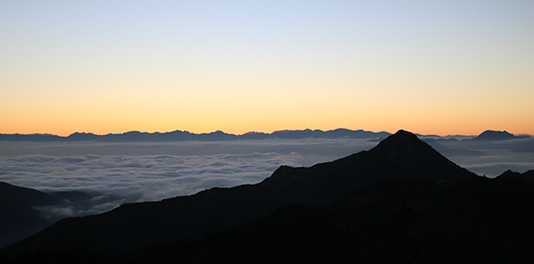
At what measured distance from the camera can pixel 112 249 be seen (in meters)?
155

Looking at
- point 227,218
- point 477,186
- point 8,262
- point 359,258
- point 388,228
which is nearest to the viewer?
point 8,262

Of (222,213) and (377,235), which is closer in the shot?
(377,235)

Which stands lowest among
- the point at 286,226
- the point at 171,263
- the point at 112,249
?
the point at 112,249

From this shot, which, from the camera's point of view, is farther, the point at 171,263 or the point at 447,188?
the point at 447,188

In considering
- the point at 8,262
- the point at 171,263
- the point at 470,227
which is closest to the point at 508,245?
the point at 470,227

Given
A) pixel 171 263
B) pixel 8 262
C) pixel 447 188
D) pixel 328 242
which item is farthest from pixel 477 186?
pixel 8 262

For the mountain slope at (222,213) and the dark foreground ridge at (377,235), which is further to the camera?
the mountain slope at (222,213)

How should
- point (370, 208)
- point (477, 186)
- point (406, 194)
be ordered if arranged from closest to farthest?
point (477, 186) < point (370, 208) < point (406, 194)

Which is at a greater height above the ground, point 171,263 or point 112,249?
point 171,263

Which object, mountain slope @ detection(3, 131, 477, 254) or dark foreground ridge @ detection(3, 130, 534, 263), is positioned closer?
dark foreground ridge @ detection(3, 130, 534, 263)

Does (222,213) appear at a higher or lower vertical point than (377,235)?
lower

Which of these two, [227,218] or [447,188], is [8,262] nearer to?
[447,188]

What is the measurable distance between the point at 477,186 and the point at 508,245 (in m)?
34.8

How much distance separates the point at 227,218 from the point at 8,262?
129 meters
